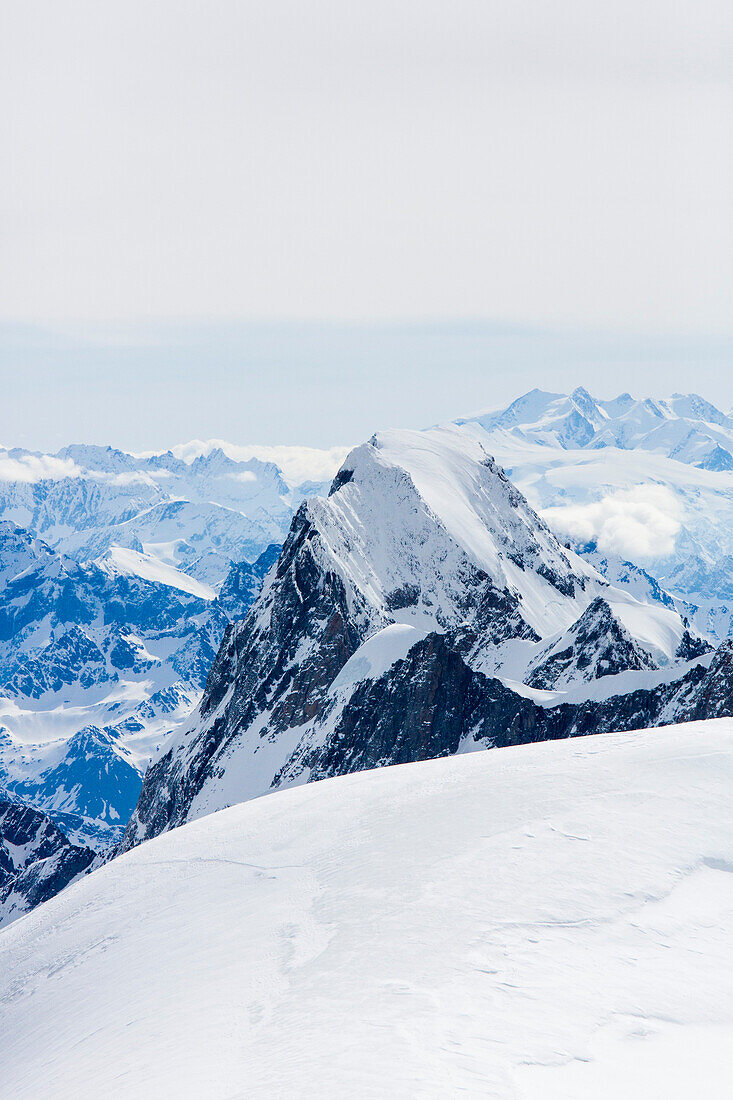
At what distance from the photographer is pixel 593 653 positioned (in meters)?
137

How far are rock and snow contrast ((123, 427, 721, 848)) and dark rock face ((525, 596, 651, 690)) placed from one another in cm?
26

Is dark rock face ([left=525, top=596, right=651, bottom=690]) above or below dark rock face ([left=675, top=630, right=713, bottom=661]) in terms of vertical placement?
above

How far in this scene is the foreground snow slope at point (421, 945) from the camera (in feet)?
53.2

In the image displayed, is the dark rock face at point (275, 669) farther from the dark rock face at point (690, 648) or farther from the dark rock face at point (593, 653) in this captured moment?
the dark rock face at point (690, 648)

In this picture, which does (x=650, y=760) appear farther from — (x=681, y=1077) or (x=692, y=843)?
(x=681, y=1077)

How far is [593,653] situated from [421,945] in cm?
12052

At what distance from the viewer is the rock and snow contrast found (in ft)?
402

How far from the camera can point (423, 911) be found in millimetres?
21641

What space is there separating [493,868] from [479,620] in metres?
157

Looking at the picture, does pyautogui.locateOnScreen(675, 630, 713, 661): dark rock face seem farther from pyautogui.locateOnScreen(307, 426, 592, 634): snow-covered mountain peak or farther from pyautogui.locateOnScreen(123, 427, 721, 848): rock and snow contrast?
pyautogui.locateOnScreen(307, 426, 592, 634): snow-covered mountain peak

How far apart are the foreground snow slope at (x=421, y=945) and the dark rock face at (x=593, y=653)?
343 feet

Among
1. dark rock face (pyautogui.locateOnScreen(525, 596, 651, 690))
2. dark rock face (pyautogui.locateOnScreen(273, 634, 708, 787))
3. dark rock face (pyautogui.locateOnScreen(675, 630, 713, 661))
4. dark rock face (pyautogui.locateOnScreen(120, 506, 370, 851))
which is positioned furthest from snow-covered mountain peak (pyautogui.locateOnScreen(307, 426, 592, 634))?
dark rock face (pyautogui.locateOnScreen(273, 634, 708, 787))

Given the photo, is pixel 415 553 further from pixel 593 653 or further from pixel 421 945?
pixel 421 945

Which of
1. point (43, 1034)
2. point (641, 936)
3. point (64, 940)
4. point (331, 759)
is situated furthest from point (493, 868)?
point (331, 759)
